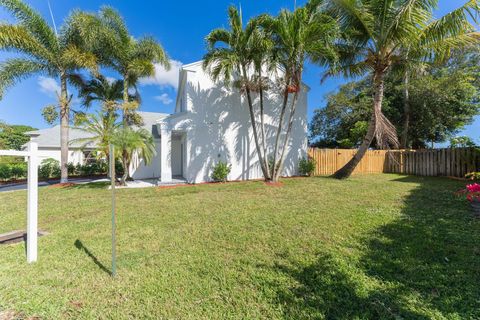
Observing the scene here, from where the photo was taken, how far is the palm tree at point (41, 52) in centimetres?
1040

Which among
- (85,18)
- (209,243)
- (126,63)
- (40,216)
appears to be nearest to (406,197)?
(209,243)

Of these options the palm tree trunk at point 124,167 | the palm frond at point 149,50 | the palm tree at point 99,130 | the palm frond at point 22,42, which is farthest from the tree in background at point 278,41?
the palm frond at point 22,42

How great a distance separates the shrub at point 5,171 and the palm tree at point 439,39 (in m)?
24.0

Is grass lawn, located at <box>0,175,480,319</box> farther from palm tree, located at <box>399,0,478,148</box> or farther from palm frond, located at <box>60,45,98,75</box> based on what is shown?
palm frond, located at <box>60,45,98,75</box>

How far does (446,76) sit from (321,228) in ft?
65.9

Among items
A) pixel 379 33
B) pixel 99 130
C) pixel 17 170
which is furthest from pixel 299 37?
pixel 17 170

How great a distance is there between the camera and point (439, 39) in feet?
28.0

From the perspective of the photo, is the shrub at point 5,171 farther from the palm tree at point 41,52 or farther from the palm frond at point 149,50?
the palm frond at point 149,50

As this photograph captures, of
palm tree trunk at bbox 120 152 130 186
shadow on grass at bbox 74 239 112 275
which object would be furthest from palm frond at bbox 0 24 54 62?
shadow on grass at bbox 74 239 112 275

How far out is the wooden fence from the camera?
11570mm

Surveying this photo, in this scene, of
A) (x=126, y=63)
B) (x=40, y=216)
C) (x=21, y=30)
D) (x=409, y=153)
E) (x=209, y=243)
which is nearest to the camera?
(x=209, y=243)

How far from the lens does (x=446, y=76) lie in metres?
16.0

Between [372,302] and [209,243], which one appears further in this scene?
[209,243]

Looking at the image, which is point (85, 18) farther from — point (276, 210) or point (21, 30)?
point (276, 210)
